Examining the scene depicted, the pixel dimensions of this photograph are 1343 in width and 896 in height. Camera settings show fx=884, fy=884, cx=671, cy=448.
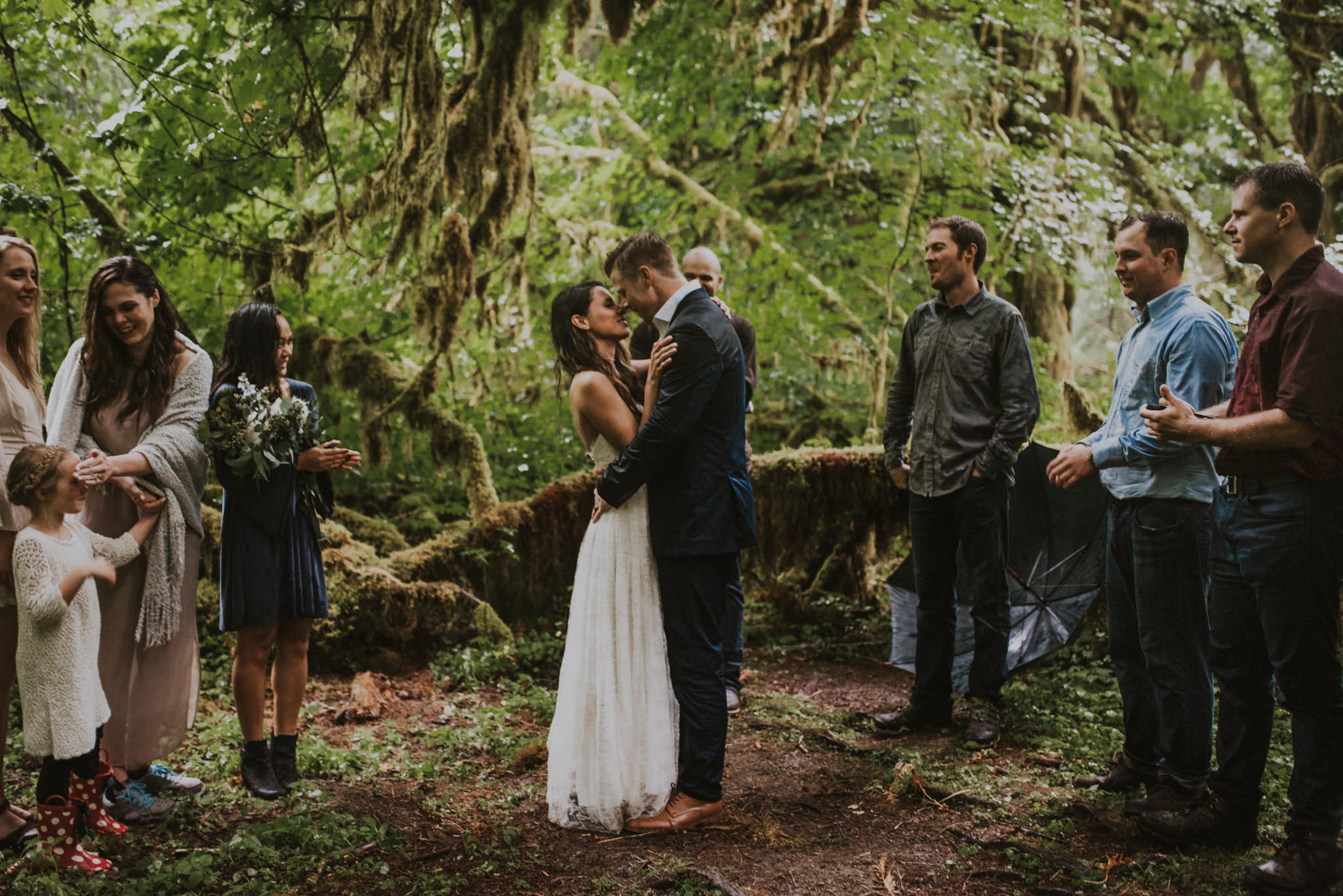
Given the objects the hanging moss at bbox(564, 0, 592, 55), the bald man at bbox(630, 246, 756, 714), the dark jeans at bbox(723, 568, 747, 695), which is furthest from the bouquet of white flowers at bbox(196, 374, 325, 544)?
the hanging moss at bbox(564, 0, 592, 55)

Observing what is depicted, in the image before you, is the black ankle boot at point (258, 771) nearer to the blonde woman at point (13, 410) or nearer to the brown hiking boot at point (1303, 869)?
the blonde woman at point (13, 410)

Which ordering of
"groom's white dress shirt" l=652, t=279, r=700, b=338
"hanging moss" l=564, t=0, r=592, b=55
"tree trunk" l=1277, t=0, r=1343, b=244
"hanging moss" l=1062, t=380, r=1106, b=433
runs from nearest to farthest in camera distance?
1. "groom's white dress shirt" l=652, t=279, r=700, b=338
2. "hanging moss" l=1062, t=380, r=1106, b=433
3. "hanging moss" l=564, t=0, r=592, b=55
4. "tree trunk" l=1277, t=0, r=1343, b=244

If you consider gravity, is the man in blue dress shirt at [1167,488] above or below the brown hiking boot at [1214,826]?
above

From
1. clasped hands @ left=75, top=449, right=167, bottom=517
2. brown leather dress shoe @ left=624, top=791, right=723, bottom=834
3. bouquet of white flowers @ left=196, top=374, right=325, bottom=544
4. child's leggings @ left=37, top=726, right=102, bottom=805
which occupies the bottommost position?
brown leather dress shoe @ left=624, top=791, right=723, bottom=834

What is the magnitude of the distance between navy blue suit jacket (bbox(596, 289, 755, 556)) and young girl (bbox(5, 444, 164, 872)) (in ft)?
6.18

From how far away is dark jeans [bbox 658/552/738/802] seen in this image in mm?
3406

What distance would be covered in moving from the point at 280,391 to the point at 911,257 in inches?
289

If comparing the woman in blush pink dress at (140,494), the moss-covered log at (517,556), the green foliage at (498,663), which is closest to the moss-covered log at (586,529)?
the moss-covered log at (517,556)

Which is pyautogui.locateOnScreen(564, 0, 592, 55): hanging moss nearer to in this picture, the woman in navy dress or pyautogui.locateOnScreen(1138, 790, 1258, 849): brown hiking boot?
the woman in navy dress

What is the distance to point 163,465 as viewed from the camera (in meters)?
3.57

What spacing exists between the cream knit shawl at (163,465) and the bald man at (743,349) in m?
2.16

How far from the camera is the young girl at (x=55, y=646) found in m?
2.98

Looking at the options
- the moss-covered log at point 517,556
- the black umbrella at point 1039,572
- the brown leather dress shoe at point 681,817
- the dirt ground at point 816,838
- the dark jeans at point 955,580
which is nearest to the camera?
the dirt ground at point 816,838

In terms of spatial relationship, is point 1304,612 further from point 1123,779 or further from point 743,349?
point 743,349
